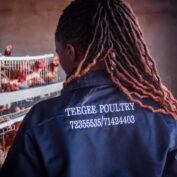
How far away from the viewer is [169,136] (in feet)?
2.15

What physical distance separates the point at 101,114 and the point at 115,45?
216 mm

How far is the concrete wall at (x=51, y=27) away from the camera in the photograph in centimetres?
383

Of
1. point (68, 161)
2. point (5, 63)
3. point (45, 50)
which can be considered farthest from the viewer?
point (45, 50)

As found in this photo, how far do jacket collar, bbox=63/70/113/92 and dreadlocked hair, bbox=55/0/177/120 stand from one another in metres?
0.02

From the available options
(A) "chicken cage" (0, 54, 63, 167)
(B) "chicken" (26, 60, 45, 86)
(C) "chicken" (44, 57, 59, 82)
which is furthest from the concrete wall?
(B) "chicken" (26, 60, 45, 86)

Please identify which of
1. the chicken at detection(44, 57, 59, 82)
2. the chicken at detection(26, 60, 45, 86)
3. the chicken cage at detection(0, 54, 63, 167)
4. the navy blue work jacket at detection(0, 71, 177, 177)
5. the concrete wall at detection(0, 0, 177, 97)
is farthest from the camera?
the concrete wall at detection(0, 0, 177, 97)

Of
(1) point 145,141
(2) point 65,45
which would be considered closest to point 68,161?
(1) point 145,141

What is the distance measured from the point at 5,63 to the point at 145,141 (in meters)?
1.91

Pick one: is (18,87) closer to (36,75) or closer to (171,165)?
(36,75)

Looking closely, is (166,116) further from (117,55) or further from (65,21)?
A: (65,21)

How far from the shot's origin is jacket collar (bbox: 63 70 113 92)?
67cm

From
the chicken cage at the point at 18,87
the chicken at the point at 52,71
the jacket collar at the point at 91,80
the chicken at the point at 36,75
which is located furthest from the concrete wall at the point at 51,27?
the jacket collar at the point at 91,80

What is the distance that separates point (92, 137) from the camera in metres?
0.63

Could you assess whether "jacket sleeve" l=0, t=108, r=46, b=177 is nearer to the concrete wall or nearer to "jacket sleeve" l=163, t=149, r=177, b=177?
"jacket sleeve" l=163, t=149, r=177, b=177
